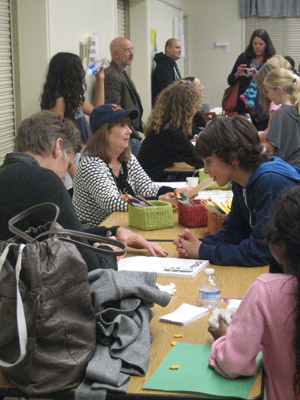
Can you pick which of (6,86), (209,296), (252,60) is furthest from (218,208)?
(252,60)

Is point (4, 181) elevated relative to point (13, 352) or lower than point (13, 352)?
elevated

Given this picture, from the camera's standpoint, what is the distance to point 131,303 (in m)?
1.72

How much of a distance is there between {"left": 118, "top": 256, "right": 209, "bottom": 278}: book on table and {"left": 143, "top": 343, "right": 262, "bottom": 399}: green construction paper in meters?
0.67

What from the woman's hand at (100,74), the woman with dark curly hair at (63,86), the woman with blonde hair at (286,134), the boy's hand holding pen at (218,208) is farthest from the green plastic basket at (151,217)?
the woman's hand at (100,74)

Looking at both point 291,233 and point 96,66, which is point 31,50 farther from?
point 291,233

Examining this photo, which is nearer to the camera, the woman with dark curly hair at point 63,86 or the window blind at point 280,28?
the woman with dark curly hair at point 63,86

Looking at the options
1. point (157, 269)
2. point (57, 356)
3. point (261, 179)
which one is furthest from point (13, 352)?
point (261, 179)

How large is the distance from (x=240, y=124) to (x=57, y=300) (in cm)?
130

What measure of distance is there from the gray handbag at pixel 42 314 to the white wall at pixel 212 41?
35.4 feet

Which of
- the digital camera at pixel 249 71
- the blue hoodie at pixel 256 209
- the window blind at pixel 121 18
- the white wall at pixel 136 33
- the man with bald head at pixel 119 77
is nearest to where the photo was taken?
the blue hoodie at pixel 256 209

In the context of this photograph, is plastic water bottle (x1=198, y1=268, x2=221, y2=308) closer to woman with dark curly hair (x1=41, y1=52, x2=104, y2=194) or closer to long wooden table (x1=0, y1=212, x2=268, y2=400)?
long wooden table (x1=0, y1=212, x2=268, y2=400)

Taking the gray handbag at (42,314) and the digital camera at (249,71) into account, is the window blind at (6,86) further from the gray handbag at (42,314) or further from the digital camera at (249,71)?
the digital camera at (249,71)

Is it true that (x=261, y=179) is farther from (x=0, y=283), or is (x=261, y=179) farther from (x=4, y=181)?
(x=0, y=283)

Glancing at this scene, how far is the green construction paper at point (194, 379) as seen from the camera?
1.50 meters
